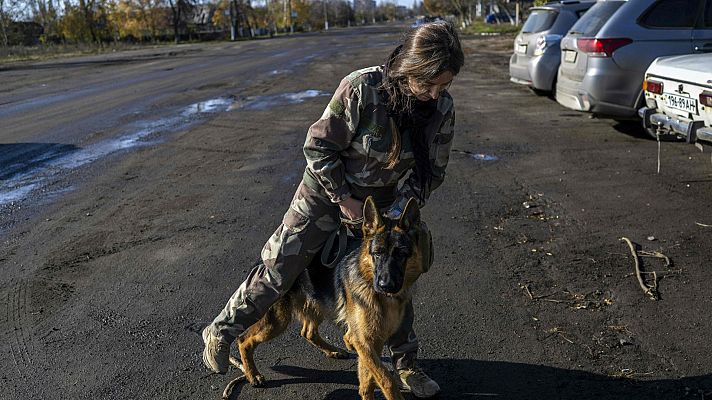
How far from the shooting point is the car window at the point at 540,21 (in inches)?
512

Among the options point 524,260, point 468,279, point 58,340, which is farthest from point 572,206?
point 58,340

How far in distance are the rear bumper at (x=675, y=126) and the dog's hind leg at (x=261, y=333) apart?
504cm

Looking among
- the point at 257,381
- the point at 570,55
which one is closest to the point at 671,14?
the point at 570,55

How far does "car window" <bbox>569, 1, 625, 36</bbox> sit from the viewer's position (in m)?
9.80

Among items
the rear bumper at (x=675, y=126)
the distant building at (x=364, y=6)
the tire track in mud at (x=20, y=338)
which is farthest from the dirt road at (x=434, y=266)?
the distant building at (x=364, y=6)

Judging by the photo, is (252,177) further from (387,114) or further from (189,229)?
(387,114)

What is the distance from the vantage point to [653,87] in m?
7.56

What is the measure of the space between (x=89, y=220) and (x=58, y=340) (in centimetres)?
265

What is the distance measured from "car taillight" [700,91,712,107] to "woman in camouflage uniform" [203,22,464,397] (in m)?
4.44

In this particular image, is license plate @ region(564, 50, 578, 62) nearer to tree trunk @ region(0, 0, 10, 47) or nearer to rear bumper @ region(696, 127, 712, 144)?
rear bumper @ region(696, 127, 712, 144)

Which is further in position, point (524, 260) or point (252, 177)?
point (252, 177)

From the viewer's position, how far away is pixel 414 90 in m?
2.93

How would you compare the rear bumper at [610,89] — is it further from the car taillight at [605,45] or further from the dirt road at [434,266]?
the dirt road at [434,266]

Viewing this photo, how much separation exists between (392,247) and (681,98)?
538cm
